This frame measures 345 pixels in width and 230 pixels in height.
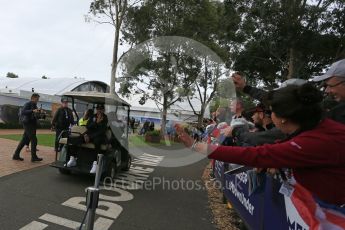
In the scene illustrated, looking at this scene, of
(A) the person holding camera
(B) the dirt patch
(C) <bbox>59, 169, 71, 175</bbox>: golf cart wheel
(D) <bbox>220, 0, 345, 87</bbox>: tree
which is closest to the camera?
(B) the dirt patch

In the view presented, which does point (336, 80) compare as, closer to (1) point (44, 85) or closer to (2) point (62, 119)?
(2) point (62, 119)

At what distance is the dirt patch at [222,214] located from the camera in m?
6.46

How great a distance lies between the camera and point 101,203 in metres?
6.98

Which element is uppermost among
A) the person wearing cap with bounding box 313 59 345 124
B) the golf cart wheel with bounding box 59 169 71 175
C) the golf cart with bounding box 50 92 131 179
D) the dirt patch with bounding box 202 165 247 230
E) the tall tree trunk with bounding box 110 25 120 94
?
the tall tree trunk with bounding box 110 25 120 94

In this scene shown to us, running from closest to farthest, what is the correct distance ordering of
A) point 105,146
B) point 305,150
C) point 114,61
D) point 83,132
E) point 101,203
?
point 305,150 < point 101,203 < point 105,146 < point 83,132 < point 114,61

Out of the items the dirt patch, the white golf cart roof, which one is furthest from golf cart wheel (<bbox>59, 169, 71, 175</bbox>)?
the dirt patch

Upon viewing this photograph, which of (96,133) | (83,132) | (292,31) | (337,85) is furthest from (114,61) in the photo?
(337,85)

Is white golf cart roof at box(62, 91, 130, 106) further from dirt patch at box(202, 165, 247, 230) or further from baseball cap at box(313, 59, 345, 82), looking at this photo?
baseball cap at box(313, 59, 345, 82)

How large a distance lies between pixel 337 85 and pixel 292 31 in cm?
1189

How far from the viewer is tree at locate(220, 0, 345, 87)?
45.8 feet

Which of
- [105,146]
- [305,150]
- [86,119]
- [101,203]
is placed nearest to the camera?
[305,150]

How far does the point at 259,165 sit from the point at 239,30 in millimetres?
14997

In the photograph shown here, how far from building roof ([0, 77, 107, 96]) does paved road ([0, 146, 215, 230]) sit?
113 ft

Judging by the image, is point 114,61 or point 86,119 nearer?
point 86,119
